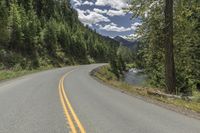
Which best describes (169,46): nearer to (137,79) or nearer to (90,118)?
(90,118)

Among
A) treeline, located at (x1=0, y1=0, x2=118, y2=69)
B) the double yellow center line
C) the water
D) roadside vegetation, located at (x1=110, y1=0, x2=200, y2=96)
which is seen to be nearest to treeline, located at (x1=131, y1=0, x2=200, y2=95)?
roadside vegetation, located at (x1=110, y1=0, x2=200, y2=96)

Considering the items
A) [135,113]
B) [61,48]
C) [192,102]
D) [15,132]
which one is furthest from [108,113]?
[61,48]

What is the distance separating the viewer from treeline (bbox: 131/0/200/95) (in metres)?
17.5

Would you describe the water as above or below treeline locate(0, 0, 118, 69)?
below

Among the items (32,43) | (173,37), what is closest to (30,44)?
(32,43)

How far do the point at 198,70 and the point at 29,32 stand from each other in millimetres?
49920

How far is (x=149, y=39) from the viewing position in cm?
1878

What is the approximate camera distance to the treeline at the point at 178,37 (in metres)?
17.5

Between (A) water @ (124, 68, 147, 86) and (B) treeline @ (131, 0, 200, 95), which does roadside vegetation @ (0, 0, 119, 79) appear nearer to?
(A) water @ (124, 68, 147, 86)

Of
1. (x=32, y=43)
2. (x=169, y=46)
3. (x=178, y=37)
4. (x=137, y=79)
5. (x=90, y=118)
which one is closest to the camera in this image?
(x=90, y=118)

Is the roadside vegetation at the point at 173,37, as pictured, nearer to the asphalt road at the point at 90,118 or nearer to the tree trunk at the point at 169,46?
the tree trunk at the point at 169,46

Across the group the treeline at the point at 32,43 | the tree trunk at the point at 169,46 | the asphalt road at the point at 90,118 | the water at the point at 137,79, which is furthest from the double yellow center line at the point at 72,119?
the treeline at the point at 32,43

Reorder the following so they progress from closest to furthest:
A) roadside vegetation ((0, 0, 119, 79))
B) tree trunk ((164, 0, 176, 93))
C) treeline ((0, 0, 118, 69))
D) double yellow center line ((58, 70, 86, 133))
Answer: double yellow center line ((58, 70, 86, 133)) < tree trunk ((164, 0, 176, 93)) < roadside vegetation ((0, 0, 119, 79)) < treeline ((0, 0, 118, 69))

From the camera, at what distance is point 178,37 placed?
67.3 ft
